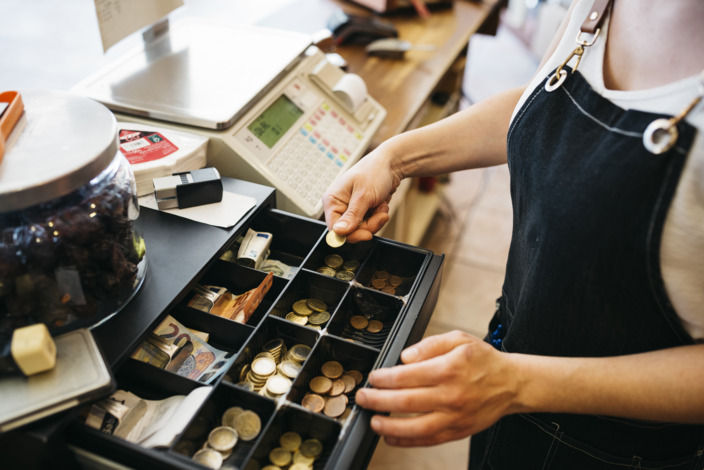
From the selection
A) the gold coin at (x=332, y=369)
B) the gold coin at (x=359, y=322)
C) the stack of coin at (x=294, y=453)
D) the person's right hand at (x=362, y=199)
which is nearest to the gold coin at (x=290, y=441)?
the stack of coin at (x=294, y=453)

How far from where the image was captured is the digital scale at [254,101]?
41.9 inches

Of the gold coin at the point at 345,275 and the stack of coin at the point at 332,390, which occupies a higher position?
the gold coin at the point at 345,275

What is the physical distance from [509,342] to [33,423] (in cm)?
68

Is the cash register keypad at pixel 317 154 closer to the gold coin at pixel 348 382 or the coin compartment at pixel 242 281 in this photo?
the coin compartment at pixel 242 281

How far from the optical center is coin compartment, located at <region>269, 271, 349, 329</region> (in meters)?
0.82

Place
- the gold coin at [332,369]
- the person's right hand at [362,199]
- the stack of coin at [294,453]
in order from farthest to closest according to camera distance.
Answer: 1. the person's right hand at [362,199]
2. the gold coin at [332,369]
3. the stack of coin at [294,453]

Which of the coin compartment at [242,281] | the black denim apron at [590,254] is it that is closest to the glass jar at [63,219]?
the coin compartment at [242,281]

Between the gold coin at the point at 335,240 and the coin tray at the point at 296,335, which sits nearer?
the coin tray at the point at 296,335

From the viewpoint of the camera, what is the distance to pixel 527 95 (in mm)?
832

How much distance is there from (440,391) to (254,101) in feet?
2.38

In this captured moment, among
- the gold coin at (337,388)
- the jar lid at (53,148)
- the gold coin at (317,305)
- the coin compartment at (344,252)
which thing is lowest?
the gold coin at (337,388)

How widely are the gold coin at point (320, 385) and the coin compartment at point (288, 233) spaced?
9.7 inches

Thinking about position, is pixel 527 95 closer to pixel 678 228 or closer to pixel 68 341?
pixel 678 228

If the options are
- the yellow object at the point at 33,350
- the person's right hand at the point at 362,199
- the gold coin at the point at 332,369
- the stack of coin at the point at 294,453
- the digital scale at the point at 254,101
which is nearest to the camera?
the yellow object at the point at 33,350
